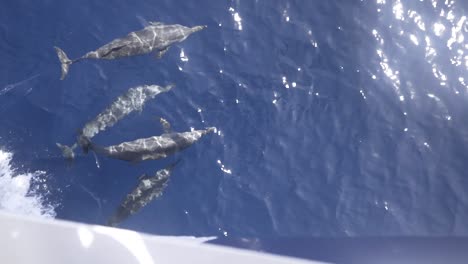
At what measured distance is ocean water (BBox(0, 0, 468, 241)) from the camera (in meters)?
13.4

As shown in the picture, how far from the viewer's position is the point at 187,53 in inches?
598

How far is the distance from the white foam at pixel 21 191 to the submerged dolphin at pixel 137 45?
3113mm

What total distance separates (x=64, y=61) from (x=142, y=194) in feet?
16.2

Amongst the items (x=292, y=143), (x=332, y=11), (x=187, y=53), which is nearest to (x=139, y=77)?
(x=187, y=53)

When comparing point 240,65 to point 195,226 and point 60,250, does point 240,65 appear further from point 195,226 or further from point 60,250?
point 60,250

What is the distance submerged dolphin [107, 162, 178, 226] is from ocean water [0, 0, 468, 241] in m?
0.24

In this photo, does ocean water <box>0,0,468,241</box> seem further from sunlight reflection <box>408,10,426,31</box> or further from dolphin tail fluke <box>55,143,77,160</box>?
dolphin tail fluke <box>55,143,77,160</box>

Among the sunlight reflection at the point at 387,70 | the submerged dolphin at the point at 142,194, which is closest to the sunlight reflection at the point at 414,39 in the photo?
the sunlight reflection at the point at 387,70

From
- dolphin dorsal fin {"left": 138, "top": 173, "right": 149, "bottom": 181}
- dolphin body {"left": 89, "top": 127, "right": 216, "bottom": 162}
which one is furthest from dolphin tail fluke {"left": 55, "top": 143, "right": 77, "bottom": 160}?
dolphin dorsal fin {"left": 138, "top": 173, "right": 149, "bottom": 181}

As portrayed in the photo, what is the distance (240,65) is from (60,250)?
374 inches

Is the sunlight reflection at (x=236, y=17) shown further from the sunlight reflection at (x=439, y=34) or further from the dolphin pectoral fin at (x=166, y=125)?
the sunlight reflection at (x=439, y=34)

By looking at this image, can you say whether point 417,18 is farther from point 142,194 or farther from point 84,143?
point 84,143

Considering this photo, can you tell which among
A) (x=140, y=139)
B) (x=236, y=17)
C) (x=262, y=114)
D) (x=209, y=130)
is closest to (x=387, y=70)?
(x=262, y=114)

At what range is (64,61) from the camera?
47.6 feet
